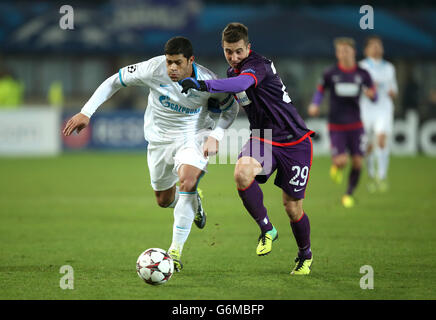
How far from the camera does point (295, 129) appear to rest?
605 cm

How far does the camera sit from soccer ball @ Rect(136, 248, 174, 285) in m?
5.42

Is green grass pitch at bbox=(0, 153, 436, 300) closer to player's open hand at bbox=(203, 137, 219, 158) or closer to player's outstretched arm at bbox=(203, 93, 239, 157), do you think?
player's open hand at bbox=(203, 137, 219, 158)

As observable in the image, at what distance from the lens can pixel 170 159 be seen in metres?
6.82

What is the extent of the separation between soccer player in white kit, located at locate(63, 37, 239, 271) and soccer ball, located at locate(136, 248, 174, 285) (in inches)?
18.9

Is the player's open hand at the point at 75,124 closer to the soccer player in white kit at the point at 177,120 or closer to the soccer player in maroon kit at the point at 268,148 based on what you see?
the soccer player in white kit at the point at 177,120

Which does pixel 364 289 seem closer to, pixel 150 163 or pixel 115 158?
pixel 150 163

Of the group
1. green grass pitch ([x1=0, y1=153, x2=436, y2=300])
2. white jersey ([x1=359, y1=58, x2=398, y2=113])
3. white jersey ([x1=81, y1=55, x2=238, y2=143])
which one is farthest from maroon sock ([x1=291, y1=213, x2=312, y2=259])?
white jersey ([x1=359, y1=58, x2=398, y2=113])

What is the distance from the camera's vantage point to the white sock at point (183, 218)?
6.21 meters

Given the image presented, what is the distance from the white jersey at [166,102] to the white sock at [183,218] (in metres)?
0.61

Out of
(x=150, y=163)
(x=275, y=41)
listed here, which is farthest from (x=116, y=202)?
(x=275, y=41)

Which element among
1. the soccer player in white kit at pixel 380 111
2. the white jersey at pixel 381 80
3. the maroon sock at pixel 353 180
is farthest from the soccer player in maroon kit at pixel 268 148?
the white jersey at pixel 381 80

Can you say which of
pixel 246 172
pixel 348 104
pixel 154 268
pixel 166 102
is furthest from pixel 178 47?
pixel 348 104
